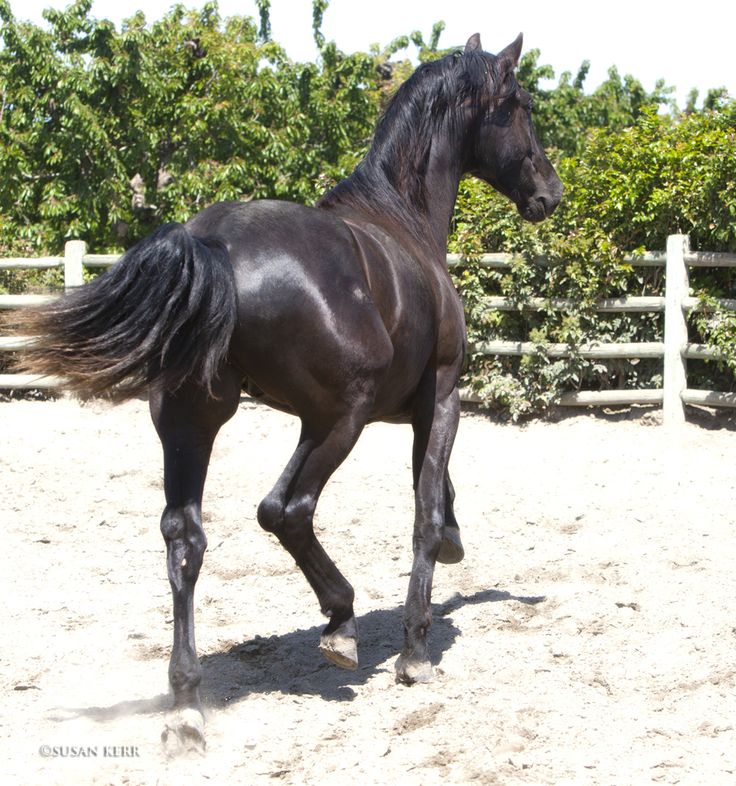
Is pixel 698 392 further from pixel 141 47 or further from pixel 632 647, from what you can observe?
pixel 141 47

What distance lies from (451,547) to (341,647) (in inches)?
39.0

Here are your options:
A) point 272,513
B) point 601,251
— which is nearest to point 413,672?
point 272,513

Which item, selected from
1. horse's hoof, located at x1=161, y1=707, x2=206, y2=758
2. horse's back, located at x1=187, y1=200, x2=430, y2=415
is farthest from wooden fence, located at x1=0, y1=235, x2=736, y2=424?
horse's hoof, located at x1=161, y1=707, x2=206, y2=758

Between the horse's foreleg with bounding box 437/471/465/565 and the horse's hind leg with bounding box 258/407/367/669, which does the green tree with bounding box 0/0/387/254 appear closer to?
the horse's foreleg with bounding box 437/471/465/565

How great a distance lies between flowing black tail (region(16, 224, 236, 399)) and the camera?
341 cm

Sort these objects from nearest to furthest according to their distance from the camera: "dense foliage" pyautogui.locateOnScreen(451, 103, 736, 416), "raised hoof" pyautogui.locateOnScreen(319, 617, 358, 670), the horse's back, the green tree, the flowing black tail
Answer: the flowing black tail, the horse's back, "raised hoof" pyautogui.locateOnScreen(319, 617, 358, 670), "dense foliage" pyautogui.locateOnScreen(451, 103, 736, 416), the green tree

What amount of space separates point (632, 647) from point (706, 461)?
3642mm

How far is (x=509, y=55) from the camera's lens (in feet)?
16.4

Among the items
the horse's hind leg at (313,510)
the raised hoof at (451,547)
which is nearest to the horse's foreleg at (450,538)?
the raised hoof at (451,547)

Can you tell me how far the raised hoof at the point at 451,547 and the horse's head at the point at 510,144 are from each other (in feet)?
5.52

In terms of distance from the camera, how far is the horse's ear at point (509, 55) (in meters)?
5.00

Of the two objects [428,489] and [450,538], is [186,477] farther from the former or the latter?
[450,538]

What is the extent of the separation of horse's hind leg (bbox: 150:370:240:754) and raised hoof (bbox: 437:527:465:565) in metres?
1.46

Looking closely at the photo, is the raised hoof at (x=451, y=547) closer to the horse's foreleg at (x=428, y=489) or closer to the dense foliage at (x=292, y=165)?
the horse's foreleg at (x=428, y=489)
